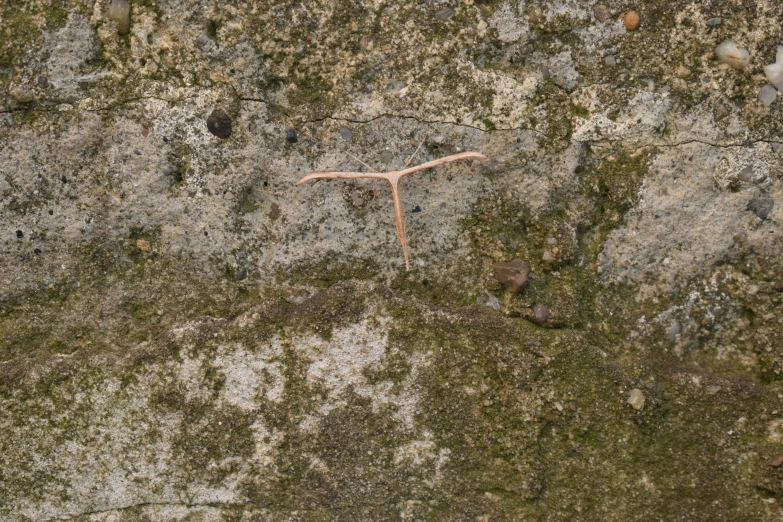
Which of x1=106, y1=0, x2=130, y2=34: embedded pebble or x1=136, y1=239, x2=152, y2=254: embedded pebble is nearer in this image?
x1=106, y1=0, x2=130, y2=34: embedded pebble

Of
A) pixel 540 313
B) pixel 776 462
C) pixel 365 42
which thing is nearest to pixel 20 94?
pixel 365 42

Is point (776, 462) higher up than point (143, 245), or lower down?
lower down

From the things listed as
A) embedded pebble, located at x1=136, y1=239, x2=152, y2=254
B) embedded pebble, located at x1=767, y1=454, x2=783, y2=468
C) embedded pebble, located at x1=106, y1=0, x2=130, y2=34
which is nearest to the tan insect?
embedded pebble, located at x1=136, y1=239, x2=152, y2=254

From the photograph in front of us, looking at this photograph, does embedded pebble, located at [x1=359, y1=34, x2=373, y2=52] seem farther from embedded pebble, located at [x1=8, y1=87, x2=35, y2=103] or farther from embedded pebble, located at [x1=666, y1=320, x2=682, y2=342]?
embedded pebble, located at [x1=666, y1=320, x2=682, y2=342]

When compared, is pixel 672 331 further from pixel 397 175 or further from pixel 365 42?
pixel 365 42

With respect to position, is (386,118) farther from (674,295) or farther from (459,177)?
(674,295)

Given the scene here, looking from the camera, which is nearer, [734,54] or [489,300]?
[734,54]
